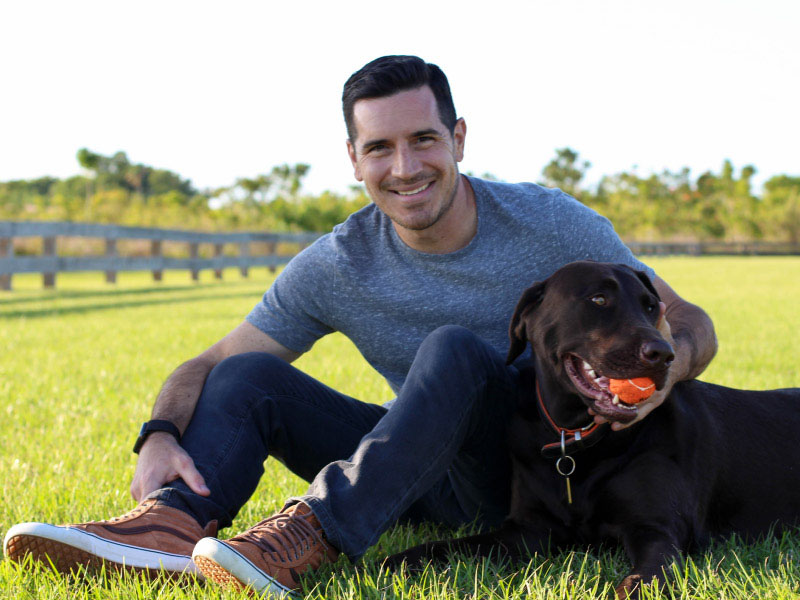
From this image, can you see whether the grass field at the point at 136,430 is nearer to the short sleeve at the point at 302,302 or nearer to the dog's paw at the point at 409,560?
the dog's paw at the point at 409,560

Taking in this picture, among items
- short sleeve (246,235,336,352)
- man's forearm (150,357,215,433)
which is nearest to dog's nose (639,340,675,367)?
short sleeve (246,235,336,352)

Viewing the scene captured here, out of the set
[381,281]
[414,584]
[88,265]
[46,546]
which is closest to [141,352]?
[381,281]

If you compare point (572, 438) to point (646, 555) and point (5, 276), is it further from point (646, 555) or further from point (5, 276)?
point (5, 276)

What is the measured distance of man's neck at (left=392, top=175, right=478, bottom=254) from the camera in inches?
113

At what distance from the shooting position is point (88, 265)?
43.4 ft

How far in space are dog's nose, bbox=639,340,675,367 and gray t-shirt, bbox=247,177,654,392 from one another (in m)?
0.79

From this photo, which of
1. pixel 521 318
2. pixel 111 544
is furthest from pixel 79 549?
pixel 521 318

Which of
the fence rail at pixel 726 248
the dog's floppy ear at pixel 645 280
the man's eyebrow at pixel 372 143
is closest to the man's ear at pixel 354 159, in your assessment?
the man's eyebrow at pixel 372 143

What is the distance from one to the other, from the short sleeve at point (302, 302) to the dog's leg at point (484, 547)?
1.07 metres

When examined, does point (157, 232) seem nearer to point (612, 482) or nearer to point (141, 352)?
point (141, 352)

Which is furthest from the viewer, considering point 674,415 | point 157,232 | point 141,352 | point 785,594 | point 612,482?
point 157,232

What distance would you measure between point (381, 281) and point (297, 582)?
1207 mm

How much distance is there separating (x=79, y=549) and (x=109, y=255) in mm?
13533

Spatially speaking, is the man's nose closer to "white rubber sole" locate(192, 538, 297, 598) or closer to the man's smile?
the man's smile
